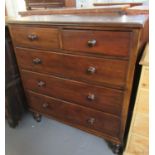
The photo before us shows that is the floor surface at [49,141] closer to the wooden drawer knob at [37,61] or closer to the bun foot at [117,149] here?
the bun foot at [117,149]

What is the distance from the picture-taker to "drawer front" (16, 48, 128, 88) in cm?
92

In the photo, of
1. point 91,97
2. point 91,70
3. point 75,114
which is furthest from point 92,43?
point 75,114

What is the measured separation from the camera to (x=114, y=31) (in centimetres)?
82

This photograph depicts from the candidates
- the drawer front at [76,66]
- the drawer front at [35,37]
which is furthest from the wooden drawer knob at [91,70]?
the drawer front at [35,37]

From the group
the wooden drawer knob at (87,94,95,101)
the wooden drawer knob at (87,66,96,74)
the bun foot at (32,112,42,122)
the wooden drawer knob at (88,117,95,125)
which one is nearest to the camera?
the wooden drawer knob at (87,66,96,74)

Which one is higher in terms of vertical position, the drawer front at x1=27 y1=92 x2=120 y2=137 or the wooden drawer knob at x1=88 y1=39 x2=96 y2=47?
the wooden drawer knob at x1=88 y1=39 x2=96 y2=47

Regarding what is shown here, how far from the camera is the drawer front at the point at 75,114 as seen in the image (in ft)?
3.71

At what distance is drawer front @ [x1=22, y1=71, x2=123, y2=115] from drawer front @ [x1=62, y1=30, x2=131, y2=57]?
26cm

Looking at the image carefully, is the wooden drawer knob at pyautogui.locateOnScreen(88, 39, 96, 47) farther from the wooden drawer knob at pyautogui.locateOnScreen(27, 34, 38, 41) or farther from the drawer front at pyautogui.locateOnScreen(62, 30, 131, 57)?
the wooden drawer knob at pyautogui.locateOnScreen(27, 34, 38, 41)

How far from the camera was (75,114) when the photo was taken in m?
1.28

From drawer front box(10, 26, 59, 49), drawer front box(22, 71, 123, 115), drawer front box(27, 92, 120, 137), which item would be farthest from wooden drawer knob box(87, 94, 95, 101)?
drawer front box(10, 26, 59, 49)

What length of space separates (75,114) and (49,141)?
40 centimetres

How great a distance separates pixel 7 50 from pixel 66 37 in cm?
66

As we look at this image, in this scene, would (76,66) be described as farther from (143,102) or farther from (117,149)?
(117,149)
